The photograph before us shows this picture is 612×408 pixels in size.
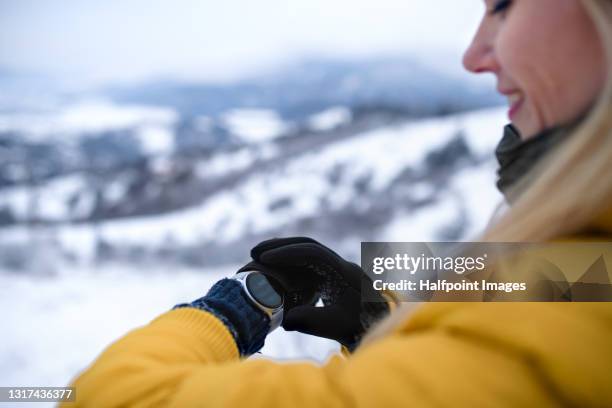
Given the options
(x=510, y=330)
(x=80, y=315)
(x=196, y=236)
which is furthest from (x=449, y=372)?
(x=196, y=236)

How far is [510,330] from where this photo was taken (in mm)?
469

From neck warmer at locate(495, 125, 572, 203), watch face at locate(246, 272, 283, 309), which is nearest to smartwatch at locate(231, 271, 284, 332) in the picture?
watch face at locate(246, 272, 283, 309)

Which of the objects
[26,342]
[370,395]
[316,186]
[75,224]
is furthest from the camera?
[316,186]

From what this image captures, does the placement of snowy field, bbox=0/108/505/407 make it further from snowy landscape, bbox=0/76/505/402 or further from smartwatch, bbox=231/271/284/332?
smartwatch, bbox=231/271/284/332

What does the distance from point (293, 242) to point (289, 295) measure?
16 cm

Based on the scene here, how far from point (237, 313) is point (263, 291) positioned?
6.0 inches

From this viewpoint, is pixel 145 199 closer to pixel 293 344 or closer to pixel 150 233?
A: pixel 150 233

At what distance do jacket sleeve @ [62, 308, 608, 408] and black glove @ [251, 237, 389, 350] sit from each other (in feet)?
1.49

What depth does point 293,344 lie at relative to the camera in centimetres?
260

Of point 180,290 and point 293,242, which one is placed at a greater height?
point 293,242

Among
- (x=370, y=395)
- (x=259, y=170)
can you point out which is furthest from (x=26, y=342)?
(x=259, y=170)

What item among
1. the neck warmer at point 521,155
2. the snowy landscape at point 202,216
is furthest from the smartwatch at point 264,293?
the snowy landscape at point 202,216

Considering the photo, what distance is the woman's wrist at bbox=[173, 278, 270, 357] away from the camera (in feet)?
2.99

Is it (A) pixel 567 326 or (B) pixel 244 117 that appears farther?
(B) pixel 244 117
